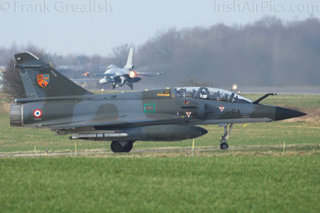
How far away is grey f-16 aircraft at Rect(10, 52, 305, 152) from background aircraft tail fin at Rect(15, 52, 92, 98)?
0.04m

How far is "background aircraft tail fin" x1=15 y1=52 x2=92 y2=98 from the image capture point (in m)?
27.7

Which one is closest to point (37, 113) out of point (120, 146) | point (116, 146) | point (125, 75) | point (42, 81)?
point (42, 81)

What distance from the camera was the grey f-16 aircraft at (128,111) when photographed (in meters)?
26.8

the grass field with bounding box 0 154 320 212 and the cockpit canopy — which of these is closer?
the grass field with bounding box 0 154 320 212

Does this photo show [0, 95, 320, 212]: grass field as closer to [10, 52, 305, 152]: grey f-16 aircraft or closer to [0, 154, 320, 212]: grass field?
[0, 154, 320, 212]: grass field

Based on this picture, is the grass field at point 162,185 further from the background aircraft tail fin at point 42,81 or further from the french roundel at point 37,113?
the background aircraft tail fin at point 42,81

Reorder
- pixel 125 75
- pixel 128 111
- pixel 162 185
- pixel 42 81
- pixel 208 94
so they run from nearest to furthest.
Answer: pixel 162 185, pixel 128 111, pixel 208 94, pixel 42 81, pixel 125 75

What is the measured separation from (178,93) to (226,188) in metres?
12.9

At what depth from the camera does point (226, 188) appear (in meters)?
14.6

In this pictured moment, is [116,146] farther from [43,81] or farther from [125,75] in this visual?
[125,75]

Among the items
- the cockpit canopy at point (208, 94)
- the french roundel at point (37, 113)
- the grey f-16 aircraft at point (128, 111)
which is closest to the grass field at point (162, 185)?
the grey f-16 aircraft at point (128, 111)

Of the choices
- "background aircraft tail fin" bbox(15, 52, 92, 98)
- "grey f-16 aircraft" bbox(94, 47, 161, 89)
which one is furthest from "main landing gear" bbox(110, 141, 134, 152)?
"grey f-16 aircraft" bbox(94, 47, 161, 89)

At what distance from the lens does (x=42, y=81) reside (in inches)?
1091

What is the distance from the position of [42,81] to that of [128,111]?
13.7 ft
